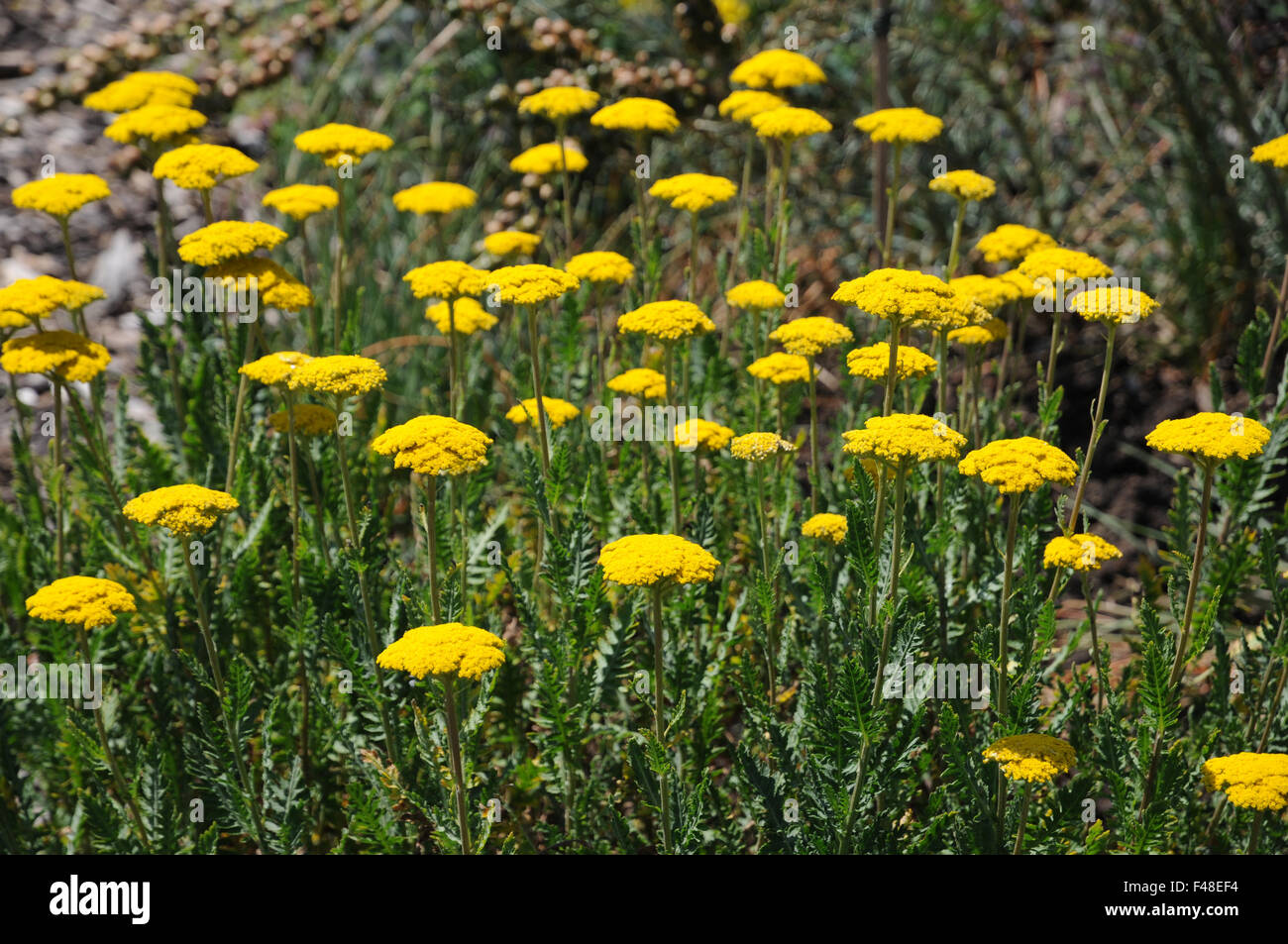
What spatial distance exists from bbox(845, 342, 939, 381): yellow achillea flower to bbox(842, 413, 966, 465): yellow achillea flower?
1.16 feet

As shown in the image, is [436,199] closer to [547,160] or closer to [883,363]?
[547,160]

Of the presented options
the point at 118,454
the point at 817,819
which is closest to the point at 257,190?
the point at 118,454

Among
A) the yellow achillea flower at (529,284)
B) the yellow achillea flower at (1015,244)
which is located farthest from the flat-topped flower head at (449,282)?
the yellow achillea flower at (1015,244)

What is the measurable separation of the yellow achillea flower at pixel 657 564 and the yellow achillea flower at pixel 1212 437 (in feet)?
2.77

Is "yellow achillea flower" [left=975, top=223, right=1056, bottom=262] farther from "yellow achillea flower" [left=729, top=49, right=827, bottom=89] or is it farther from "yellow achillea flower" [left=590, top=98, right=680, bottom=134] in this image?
"yellow achillea flower" [left=590, top=98, right=680, bottom=134]

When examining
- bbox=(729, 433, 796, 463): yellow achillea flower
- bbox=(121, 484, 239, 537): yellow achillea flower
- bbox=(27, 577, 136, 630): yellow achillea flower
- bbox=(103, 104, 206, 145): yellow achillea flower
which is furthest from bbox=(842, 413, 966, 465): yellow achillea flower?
bbox=(103, 104, 206, 145): yellow achillea flower

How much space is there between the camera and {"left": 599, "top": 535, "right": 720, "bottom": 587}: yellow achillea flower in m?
2.11

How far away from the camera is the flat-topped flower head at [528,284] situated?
8.32ft

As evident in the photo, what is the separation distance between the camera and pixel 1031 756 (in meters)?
2.13

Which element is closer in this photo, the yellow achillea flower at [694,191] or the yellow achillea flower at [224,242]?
the yellow achillea flower at [224,242]

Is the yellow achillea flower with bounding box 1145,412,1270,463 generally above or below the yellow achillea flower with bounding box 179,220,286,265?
below

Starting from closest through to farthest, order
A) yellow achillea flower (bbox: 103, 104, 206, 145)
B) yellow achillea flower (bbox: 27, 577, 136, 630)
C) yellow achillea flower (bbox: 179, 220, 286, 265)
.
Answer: yellow achillea flower (bbox: 27, 577, 136, 630) < yellow achillea flower (bbox: 179, 220, 286, 265) < yellow achillea flower (bbox: 103, 104, 206, 145)

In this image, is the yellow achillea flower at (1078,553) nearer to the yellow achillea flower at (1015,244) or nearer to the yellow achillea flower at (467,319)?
the yellow achillea flower at (1015,244)

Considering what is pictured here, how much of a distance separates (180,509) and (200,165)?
3.27 ft
